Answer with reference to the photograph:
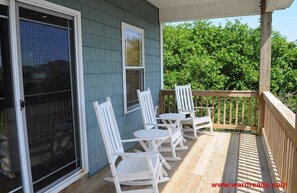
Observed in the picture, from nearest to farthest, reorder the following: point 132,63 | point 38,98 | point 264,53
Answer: point 38,98
point 132,63
point 264,53

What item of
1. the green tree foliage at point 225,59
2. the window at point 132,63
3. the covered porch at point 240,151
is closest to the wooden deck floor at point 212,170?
the covered porch at point 240,151

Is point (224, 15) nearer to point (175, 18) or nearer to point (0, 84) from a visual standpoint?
point (175, 18)

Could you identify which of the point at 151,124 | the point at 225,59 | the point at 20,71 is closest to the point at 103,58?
the point at 151,124

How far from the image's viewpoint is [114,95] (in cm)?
382

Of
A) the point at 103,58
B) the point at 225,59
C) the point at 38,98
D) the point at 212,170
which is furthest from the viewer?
the point at 225,59

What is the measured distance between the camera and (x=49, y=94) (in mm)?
2592

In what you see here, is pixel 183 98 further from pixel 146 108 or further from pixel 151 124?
pixel 151 124

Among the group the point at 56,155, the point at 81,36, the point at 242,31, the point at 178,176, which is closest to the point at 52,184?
the point at 56,155

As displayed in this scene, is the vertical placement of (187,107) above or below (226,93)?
below

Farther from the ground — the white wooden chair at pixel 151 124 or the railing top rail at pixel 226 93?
the railing top rail at pixel 226 93

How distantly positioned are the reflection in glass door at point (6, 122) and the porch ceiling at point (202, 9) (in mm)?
3501

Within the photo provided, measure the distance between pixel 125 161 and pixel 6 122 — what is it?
1245 millimetres

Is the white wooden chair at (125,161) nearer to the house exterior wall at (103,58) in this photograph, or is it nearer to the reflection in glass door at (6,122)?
the house exterior wall at (103,58)

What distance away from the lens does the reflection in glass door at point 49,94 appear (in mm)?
2357
